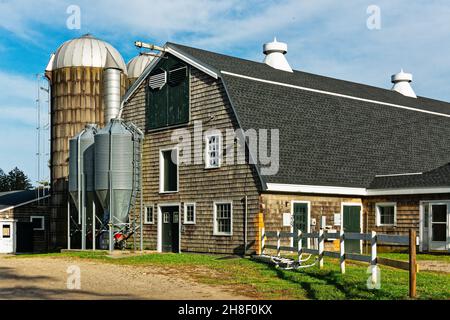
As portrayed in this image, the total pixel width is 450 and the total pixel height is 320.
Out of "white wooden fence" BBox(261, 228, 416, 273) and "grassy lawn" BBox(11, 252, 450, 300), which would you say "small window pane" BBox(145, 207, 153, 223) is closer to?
"white wooden fence" BBox(261, 228, 416, 273)

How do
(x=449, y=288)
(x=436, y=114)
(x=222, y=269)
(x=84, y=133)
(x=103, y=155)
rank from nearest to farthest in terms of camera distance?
(x=449, y=288)
(x=222, y=269)
(x=103, y=155)
(x=84, y=133)
(x=436, y=114)

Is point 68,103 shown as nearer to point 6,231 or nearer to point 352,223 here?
point 6,231

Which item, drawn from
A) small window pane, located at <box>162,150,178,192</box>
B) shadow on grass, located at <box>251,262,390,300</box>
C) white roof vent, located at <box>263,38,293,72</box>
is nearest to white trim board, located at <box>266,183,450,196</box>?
small window pane, located at <box>162,150,178,192</box>

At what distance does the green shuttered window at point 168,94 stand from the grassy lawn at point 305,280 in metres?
9.11

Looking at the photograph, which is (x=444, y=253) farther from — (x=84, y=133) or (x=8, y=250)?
(x=8, y=250)

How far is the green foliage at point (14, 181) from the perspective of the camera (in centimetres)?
9484

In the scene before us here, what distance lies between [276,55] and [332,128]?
7476 millimetres

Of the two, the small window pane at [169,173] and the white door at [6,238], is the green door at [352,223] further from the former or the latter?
the white door at [6,238]

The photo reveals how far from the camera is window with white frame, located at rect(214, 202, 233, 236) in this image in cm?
2694

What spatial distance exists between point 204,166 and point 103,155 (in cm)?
531

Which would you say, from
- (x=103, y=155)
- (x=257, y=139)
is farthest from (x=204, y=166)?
(x=103, y=155)

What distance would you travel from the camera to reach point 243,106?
27.0m

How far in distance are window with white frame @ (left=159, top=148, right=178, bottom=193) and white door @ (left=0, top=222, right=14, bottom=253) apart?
16036 mm

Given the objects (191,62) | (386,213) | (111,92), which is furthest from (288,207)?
(111,92)
